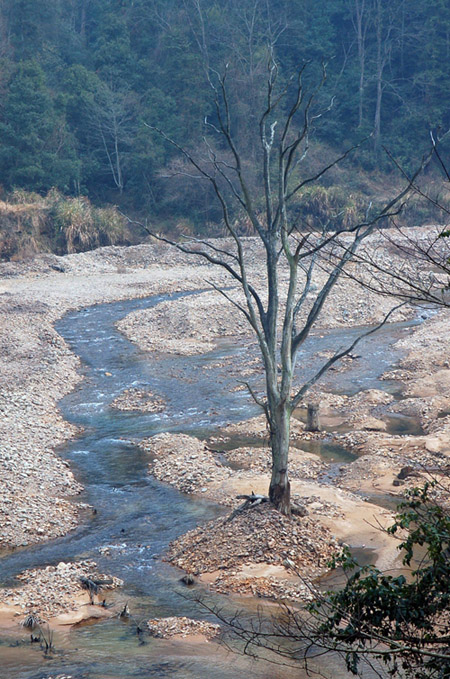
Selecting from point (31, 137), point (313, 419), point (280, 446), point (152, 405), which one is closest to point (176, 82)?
point (31, 137)

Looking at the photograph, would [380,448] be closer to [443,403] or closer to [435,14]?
[443,403]

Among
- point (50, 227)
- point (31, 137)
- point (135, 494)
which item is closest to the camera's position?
point (135, 494)

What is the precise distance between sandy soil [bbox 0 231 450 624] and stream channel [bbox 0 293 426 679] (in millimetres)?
499

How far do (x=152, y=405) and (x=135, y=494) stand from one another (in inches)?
215

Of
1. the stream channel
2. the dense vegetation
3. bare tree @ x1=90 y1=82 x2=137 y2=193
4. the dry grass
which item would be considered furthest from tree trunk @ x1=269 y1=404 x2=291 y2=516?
bare tree @ x1=90 y1=82 x2=137 y2=193

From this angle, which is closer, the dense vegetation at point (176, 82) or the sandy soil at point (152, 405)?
the sandy soil at point (152, 405)

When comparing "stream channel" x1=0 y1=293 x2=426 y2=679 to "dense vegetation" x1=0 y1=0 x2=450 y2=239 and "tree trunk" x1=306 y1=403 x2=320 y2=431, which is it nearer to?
"tree trunk" x1=306 y1=403 x2=320 y2=431

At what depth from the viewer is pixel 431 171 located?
50.3 meters

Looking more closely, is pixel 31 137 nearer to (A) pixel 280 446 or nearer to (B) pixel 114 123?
(B) pixel 114 123

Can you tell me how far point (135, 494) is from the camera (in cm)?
1336

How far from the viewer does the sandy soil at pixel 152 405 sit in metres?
12.2

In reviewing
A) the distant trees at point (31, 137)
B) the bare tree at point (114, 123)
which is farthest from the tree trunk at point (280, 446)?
the bare tree at point (114, 123)

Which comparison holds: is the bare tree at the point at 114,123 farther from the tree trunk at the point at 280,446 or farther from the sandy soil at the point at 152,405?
the tree trunk at the point at 280,446

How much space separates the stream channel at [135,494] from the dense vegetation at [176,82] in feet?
66.1
